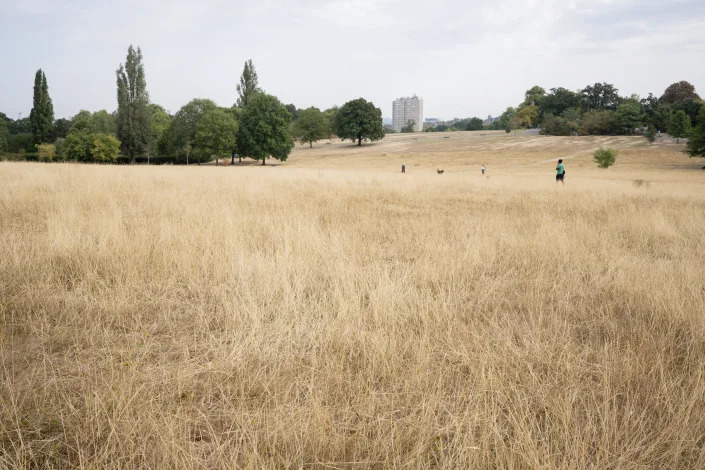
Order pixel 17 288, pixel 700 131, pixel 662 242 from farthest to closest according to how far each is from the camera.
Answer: pixel 700 131, pixel 662 242, pixel 17 288

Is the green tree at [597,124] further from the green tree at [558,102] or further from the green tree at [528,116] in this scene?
the green tree at [528,116]

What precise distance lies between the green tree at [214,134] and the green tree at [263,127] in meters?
2.70

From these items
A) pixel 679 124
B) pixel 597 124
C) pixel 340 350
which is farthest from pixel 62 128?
pixel 679 124

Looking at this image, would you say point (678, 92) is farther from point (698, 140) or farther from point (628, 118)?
point (698, 140)

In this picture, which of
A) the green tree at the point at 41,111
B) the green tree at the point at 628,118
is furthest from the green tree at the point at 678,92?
the green tree at the point at 41,111

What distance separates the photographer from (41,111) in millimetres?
64562

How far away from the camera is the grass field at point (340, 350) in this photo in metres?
1.93

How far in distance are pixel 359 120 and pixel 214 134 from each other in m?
38.3

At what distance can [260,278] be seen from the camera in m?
4.38

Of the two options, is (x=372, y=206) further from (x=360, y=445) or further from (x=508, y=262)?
(x=360, y=445)

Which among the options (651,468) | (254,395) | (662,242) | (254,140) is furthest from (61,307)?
→ (254,140)

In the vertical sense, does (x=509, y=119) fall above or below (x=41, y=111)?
above

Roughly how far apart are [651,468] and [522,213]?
9.90 m

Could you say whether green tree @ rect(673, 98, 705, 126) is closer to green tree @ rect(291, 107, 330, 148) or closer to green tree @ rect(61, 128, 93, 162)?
green tree @ rect(291, 107, 330, 148)
